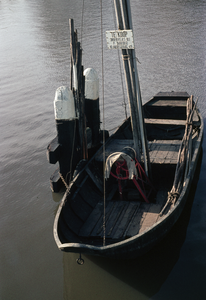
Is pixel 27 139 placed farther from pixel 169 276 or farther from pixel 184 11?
pixel 184 11

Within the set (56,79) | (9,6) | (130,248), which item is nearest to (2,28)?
(9,6)

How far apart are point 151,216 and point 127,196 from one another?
132 centimetres

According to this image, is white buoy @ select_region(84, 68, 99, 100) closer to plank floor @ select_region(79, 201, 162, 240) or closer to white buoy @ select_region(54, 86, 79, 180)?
white buoy @ select_region(54, 86, 79, 180)

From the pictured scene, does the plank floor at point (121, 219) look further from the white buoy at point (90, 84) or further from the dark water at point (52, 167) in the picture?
the white buoy at point (90, 84)

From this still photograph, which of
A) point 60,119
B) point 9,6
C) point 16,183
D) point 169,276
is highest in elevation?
point 9,6

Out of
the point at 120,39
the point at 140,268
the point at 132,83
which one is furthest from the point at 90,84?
the point at 140,268

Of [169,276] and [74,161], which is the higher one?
[74,161]

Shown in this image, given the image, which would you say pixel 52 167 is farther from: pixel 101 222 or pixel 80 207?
pixel 101 222

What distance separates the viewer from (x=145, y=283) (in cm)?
678

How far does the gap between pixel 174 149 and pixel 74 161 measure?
10.3ft

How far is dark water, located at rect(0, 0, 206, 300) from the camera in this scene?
6.89 meters

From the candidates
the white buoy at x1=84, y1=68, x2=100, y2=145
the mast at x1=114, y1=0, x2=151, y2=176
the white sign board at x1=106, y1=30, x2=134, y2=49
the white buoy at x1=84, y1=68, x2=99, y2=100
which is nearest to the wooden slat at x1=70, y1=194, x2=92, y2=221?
the mast at x1=114, y1=0, x2=151, y2=176

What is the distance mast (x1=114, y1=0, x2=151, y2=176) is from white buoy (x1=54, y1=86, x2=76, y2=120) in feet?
5.53

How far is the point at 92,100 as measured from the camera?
32.3 feet
